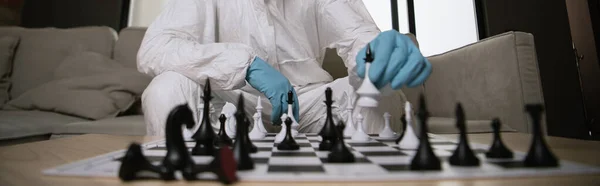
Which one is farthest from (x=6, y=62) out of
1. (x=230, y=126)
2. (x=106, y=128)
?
(x=230, y=126)

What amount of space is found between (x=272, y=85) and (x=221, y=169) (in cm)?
67

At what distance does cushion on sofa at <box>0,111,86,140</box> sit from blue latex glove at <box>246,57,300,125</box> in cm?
97

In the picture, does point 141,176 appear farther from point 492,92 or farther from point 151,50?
point 492,92

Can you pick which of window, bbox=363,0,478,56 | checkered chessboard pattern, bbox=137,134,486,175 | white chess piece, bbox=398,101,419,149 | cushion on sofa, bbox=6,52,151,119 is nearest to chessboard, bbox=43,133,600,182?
checkered chessboard pattern, bbox=137,134,486,175

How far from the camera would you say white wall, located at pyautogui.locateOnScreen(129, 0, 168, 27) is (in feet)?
9.21

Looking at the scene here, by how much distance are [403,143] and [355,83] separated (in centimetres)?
46

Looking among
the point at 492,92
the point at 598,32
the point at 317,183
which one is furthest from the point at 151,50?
the point at 598,32

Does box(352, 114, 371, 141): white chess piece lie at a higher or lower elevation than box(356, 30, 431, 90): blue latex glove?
lower

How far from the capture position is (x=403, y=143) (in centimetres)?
63

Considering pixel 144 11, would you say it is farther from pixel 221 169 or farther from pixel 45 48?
pixel 221 169

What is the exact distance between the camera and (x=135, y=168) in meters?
0.35

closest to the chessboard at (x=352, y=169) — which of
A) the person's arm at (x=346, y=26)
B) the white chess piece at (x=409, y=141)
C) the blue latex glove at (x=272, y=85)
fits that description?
the white chess piece at (x=409, y=141)

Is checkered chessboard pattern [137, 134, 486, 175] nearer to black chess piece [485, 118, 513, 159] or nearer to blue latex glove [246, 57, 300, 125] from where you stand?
black chess piece [485, 118, 513, 159]

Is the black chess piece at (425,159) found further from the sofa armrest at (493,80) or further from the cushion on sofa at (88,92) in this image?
the cushion on sofa at (88,92)
